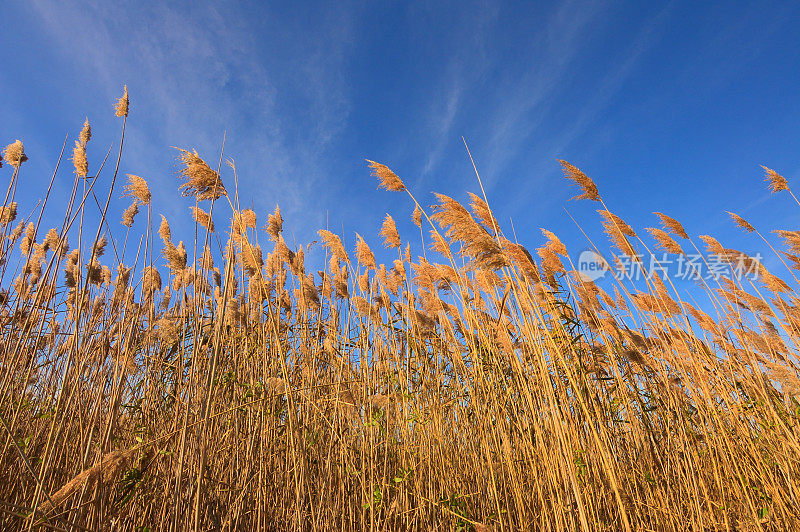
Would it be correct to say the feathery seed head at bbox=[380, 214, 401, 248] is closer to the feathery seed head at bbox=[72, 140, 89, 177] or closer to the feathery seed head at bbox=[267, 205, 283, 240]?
the feathery seed head at bbox=[267, 205, 283, 240]

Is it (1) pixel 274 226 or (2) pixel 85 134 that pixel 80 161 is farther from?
(1) pixel 274 226

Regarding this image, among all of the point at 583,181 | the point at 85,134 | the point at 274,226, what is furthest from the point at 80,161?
the point at 583,181

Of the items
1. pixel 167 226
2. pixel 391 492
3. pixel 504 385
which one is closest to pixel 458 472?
pixel 391 492

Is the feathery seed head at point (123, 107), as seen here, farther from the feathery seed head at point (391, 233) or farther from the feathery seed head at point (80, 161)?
Answer: the feathery seed head at point (391, 233)

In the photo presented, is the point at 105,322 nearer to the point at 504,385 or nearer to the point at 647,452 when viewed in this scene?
the point at 504,385

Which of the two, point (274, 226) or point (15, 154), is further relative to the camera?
point (274, 226)

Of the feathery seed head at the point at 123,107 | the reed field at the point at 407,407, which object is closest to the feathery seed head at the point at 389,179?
the reed field at the point at 407,407

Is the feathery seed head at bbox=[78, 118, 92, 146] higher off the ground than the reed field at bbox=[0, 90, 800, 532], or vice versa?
the feathery seed head at bbox=[78, 118, 92, 146]

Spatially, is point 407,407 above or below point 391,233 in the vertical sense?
below

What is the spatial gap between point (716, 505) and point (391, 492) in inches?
79.7

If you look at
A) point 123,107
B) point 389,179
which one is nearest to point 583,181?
point 389,179

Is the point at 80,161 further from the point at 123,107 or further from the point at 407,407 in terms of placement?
the point at 407,407

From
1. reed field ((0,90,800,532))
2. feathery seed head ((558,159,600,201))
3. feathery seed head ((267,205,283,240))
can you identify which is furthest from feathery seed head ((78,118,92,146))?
feathery seed head ((558,159,600,201))

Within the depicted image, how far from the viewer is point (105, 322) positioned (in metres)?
3.06
